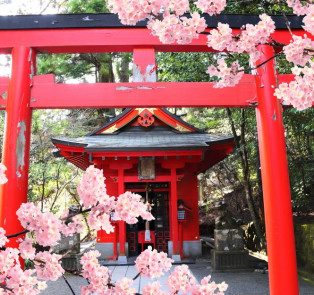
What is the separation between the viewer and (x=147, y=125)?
10.4m

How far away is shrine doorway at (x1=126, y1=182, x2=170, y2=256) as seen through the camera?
9977 mm

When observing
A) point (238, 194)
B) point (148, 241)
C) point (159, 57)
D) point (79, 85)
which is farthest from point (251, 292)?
point (238, 194)

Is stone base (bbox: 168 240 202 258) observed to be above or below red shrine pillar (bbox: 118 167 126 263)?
below

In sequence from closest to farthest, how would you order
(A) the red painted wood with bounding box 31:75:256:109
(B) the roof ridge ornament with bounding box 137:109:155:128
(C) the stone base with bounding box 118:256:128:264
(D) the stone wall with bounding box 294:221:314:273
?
1. (A) the red painted wood with bounding box 31:75:256:109
2. (D) the stone wall with bounding box 294:221:314:273
3. (C) the stone base with bounding box 118:256:128:264
4. (B) the roof ridge ornament with bounding box 137:109:155:128

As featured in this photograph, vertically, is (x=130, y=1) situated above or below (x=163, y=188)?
above

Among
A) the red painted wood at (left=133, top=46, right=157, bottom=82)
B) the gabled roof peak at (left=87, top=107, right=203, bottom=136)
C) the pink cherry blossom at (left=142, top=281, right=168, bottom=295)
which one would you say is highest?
the gabled roof peak at (left=87, top=107, right=203, bottom=136)

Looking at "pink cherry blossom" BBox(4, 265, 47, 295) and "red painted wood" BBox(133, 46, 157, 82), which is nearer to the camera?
"pink cherry blossom" BBox(4, 265, 47, 295)

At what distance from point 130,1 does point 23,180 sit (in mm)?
2390

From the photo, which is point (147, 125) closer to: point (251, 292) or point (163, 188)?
point (163, 188)

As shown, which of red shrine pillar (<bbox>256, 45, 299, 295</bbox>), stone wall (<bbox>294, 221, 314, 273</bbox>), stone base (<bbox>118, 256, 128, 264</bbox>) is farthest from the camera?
stone base (<bbox>118, 256, 128, 264</bbox>)

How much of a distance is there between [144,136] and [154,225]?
111 inches

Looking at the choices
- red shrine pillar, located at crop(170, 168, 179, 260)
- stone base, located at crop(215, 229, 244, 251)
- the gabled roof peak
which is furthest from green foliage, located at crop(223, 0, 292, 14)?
stone base, located at crop(215, 229, 244, 251)

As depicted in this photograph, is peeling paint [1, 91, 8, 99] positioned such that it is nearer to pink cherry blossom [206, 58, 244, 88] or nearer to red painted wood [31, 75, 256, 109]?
red painted wood [31, 75, 256, 109]

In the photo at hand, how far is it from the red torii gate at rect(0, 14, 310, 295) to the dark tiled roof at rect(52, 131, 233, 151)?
4435 mm
